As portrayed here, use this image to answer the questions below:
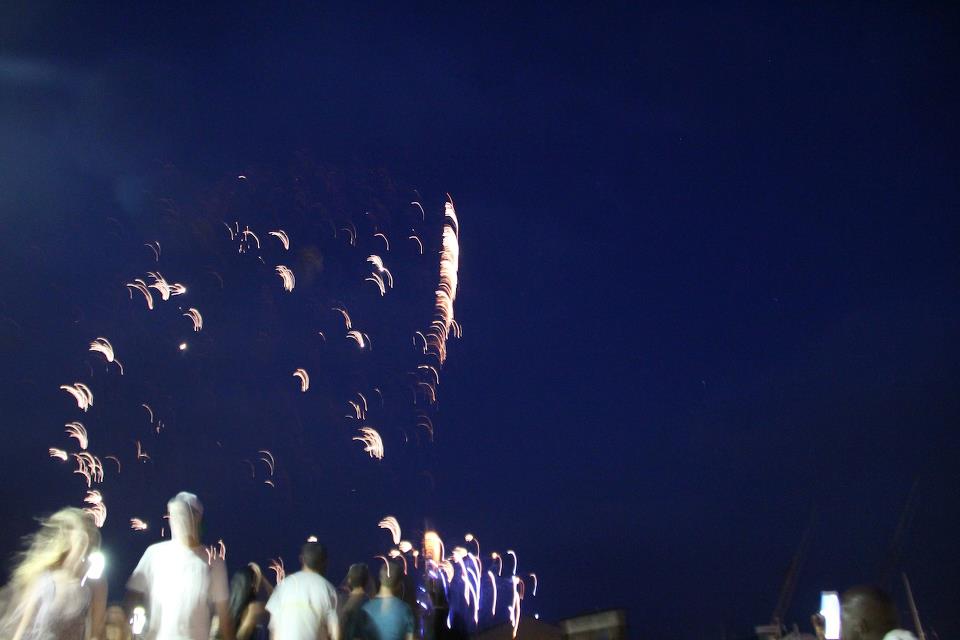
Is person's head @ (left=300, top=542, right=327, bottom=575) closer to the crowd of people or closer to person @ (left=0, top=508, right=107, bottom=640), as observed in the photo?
the crowd of people

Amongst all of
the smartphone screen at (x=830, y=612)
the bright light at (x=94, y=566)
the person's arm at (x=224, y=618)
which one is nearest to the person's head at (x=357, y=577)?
the person's arm at (x=224, y=618)

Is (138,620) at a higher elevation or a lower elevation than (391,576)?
lower

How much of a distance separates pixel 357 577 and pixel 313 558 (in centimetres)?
111

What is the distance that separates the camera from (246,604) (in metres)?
8.59

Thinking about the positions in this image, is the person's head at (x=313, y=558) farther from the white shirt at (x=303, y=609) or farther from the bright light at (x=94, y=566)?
the bright light at (x=94, y=566)

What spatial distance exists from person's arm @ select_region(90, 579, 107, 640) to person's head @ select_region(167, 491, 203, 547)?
22.6 inches

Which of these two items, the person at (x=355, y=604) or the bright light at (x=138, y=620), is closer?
the bright light at (x=138, y=620)

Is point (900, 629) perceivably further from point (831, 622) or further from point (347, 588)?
point (347, 588)

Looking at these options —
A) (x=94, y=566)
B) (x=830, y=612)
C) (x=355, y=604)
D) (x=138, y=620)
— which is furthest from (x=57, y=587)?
(x=830, y=612)

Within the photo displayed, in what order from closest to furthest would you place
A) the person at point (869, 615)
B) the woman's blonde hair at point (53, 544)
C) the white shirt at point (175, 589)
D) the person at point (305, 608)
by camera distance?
the person at point (869, 615), the woman's blonde hair at point (53, 544), the white shirt at point (175, 589), the person at point (305, 608)

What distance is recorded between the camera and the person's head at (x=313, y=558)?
329 inches

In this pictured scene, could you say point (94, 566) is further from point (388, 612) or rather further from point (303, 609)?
point (388, 612)

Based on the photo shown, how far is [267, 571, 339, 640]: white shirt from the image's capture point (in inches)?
316

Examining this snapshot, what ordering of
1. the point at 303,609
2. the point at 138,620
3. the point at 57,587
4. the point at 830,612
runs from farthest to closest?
the point at 830,612 → the point at 303,609 → the point at 138,620 → the point at 57,587
